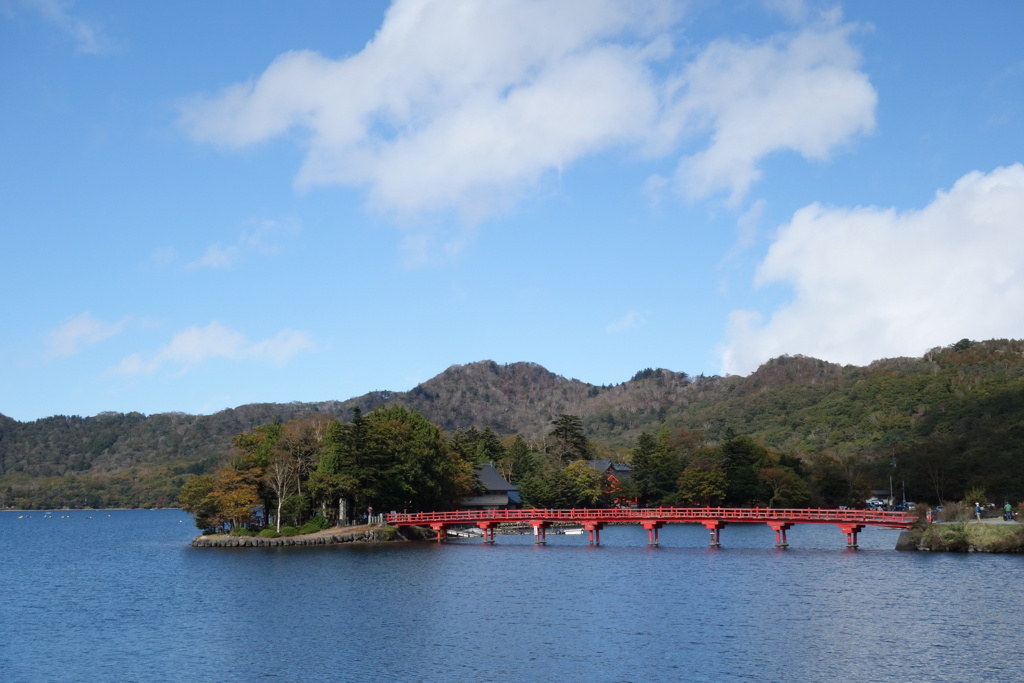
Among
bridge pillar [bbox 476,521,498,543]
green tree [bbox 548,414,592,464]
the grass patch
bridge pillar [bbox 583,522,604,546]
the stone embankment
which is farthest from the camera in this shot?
green tree [bbox 548,414,592,464]

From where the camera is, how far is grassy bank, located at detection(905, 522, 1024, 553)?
206 feet

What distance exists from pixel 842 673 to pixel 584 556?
41866mm

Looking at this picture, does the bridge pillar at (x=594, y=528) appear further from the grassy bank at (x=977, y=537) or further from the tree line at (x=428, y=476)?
the grassy bank at (x=977, y=537)

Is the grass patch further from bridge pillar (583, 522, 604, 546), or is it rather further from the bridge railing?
bridge pillar (583, 522, 604, 546)

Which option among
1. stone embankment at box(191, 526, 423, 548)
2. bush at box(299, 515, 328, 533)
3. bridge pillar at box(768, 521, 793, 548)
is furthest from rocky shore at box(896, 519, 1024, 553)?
bush at box(299, 515, 328, 533)

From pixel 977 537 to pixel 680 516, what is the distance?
23555 millimetres

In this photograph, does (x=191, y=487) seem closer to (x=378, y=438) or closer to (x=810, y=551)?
(x=378, y=438)

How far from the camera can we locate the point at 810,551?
74.5 meters

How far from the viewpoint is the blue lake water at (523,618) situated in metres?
33.3

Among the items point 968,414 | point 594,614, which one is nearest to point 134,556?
point 594,614

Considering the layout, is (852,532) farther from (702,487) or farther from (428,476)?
(428,476)

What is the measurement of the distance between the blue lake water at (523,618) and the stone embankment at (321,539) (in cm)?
618

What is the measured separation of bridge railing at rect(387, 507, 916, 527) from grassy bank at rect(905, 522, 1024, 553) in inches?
149

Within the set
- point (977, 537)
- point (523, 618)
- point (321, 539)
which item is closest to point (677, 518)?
point (977, 537)
